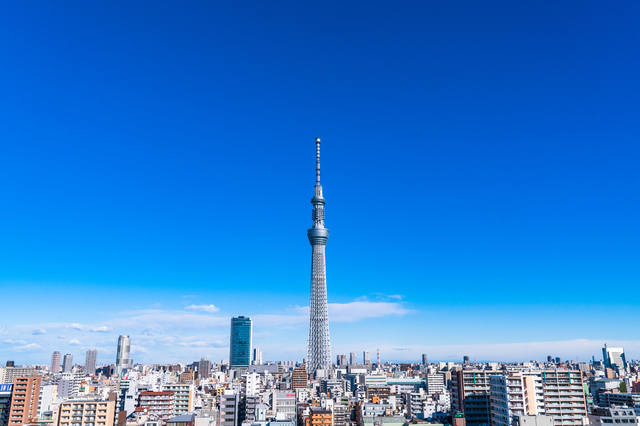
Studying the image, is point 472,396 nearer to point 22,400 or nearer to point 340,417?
point 340,417

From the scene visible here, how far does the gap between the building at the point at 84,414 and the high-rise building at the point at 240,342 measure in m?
121

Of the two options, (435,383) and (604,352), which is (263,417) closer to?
(435,383)

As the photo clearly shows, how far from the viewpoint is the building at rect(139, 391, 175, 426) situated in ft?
140

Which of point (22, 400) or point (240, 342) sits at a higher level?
point (240, 342)

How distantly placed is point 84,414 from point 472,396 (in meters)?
28.9

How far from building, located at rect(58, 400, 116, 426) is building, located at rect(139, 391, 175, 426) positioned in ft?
26.4

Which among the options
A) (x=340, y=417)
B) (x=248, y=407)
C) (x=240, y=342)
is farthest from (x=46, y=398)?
(x=240, y=342)

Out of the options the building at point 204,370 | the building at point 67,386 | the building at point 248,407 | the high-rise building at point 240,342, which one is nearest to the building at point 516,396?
the building at point 248,407

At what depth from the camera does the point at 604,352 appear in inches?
5418

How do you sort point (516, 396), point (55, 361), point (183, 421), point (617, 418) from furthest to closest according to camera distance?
point (55, 361), point (516, 396), point (617, 418), point (183, 421)

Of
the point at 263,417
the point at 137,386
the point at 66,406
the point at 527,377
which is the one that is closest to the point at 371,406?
the point at 263,417

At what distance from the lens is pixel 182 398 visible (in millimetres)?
44969

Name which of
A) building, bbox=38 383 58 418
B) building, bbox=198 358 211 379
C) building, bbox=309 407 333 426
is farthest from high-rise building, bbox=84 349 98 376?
building, bbox=309 407 333 426

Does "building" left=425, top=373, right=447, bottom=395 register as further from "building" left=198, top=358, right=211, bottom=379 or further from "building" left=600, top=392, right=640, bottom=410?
"building" left=198, top=358, right=211, bottom=379
